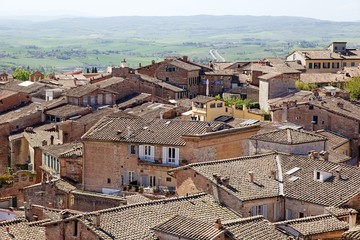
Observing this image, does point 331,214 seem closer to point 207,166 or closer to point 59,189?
point 207,166

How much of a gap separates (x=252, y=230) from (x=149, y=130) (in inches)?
710

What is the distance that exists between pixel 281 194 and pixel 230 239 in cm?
791

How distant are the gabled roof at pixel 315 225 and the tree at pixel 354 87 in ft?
173

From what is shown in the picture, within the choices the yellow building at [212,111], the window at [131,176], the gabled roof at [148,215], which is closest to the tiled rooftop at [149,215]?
the gabled roof at [148,215]

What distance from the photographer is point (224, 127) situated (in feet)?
161

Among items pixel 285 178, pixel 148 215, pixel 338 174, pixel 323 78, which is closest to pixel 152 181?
pixel 285 178

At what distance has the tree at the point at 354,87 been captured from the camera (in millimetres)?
84875

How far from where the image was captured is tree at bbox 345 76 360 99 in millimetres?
84875

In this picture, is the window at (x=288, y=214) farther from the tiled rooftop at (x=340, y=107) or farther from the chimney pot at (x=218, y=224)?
the tiled rooftop at (x=340, y=107)

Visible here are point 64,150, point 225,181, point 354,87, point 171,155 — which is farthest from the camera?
point 354,87

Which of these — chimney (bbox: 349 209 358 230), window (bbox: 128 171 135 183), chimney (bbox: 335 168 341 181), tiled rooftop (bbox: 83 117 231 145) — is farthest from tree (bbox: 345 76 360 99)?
chimney (bbox: 349 209 358 230)

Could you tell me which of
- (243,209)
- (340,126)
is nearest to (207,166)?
(243,209)

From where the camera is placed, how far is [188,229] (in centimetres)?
3028

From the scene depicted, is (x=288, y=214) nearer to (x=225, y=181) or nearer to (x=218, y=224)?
(x=225, y=181)
